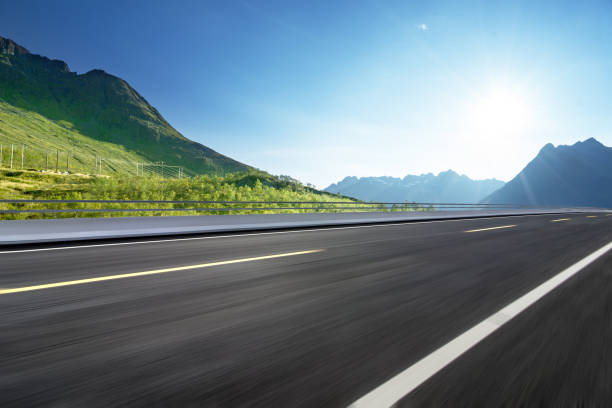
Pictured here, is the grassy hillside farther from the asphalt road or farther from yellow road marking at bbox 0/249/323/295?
the asphalt road

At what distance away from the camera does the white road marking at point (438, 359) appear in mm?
1838

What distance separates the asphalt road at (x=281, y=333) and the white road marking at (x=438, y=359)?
5 centimetres

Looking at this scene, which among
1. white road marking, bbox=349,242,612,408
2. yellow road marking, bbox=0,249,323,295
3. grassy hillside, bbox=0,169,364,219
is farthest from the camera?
grassy hillside, bbox=0,169,364,219

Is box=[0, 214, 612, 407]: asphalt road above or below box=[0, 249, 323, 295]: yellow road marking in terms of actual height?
above

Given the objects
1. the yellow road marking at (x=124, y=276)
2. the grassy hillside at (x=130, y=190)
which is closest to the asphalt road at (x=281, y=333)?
the yellow road marking at (x=124, y=276)

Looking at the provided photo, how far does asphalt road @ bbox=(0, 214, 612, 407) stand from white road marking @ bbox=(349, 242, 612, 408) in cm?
5

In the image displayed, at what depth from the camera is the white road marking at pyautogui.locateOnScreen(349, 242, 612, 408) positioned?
1.84 meters

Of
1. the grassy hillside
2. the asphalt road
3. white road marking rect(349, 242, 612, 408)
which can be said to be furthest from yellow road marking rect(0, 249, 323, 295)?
the grassy hillside

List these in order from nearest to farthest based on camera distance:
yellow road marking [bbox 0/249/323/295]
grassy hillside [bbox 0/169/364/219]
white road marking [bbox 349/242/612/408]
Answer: white road marking [bbox 349/242/612/408]
yellow road marking [bbox 0/249/323/295]
grassy hillside [bbox 0/169/364/219]

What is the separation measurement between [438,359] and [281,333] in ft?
3.96

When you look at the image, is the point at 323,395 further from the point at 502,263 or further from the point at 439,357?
the point at 502,263

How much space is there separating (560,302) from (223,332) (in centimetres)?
381

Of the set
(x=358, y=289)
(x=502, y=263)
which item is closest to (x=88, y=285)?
(x=358, y=289)

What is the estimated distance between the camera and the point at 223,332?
2697mm
